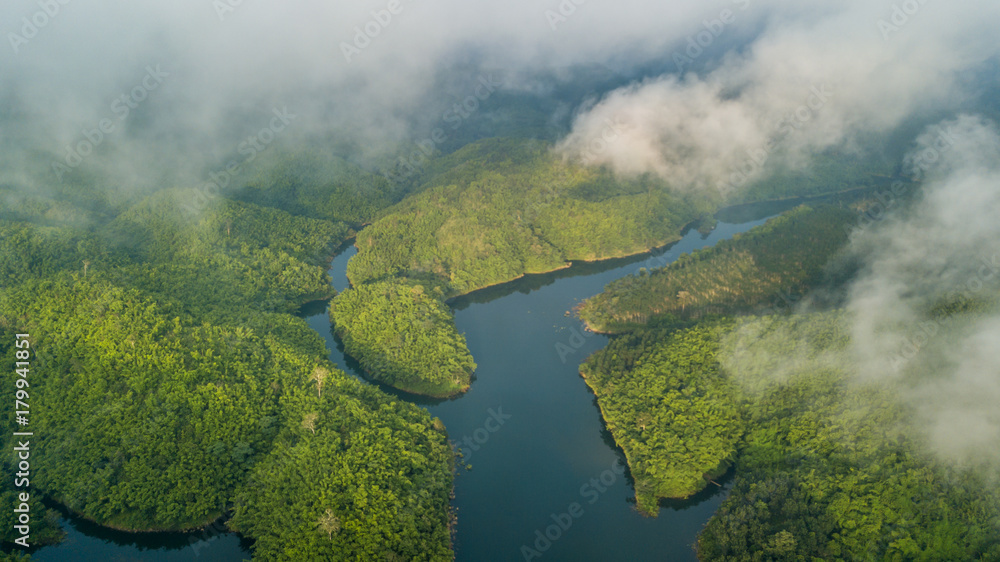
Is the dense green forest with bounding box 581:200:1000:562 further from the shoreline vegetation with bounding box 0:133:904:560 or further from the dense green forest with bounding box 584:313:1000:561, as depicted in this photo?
the shoreline vegetation with bounding box 0:133:904:560

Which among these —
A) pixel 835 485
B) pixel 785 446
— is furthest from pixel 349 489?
pixel 835 485

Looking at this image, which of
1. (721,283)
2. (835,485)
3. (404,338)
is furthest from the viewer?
(721,283)

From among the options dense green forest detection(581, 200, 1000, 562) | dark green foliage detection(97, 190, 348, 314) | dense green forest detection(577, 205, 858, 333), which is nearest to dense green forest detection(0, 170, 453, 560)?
dark green foliage detection(97, 190, 348, 314)

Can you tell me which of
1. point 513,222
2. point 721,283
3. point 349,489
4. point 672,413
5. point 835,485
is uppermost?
point 349,489

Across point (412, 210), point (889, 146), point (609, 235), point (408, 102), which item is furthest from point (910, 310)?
point (408, 102)

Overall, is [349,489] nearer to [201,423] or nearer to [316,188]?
[201,423]

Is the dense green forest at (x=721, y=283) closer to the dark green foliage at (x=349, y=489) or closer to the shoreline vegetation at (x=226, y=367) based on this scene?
the shoreline vegetation at (x=226, y=367)

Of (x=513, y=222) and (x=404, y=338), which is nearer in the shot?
(x=404, y=338)

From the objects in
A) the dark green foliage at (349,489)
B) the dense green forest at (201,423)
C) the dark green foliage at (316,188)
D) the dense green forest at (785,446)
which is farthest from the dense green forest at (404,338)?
the dark green foliage at (316,188)
